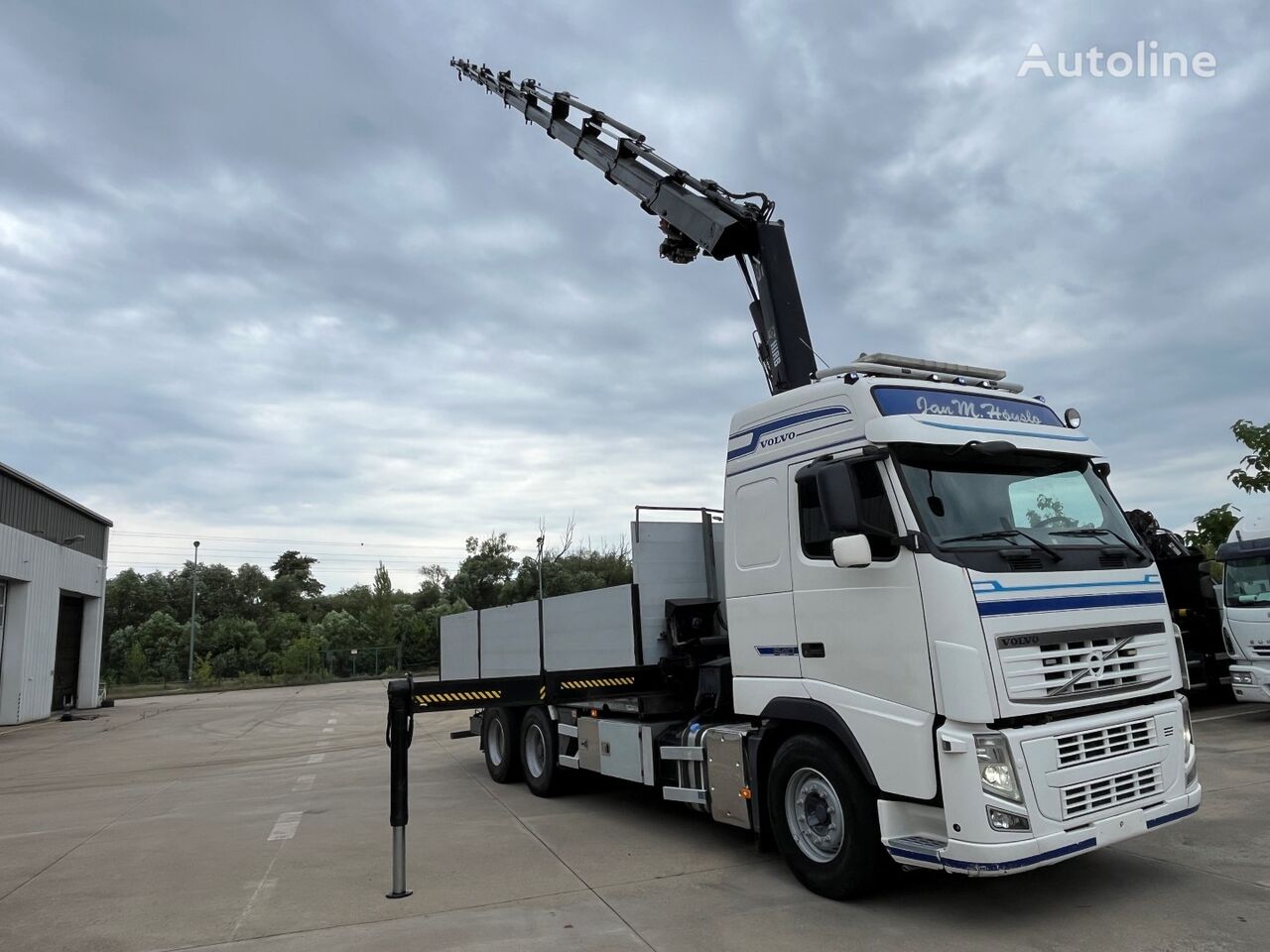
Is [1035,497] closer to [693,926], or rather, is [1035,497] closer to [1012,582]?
[1012,582]

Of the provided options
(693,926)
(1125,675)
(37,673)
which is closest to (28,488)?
(37,673)

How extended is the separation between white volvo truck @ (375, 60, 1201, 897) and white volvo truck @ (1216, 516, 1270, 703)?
24.0ft

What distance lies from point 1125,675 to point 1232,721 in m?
9.26

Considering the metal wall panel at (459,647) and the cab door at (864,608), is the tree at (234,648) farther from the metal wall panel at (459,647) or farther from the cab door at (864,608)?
the cab door at (864,608)

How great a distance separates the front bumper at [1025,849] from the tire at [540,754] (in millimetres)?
5076

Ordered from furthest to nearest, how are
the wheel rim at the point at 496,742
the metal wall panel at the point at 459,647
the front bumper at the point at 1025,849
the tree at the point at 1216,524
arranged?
the tree at the point at 1216,524
the metal wall panel at the point at 459,647
the wheel rim at the point at 496,742
the front bumper at the point at 1025,849

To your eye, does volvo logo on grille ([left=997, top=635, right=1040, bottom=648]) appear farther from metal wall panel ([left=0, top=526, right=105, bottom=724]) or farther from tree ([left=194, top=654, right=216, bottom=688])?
tree ([left=194, top=654, right=216, bottom=688])

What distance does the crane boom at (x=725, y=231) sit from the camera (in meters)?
9.47

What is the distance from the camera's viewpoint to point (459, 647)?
12219mm

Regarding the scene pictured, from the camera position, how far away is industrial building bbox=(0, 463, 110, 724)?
24188 mm

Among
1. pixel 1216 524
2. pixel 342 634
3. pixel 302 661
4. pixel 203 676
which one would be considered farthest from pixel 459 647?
pixel 342 634

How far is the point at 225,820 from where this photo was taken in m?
8.84

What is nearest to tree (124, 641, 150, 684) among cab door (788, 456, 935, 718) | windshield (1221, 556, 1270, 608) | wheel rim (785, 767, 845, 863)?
windshield (1221, 556, 1270, 608)

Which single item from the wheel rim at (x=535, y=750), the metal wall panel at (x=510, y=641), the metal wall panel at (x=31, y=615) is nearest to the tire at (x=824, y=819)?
the wheel rim at (x=535, y=750)
